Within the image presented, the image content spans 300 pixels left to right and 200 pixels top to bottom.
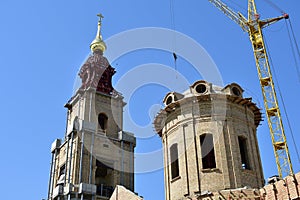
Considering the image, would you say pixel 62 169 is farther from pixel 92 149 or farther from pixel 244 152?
pixel 244 152

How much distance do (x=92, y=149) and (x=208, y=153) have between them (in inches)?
713

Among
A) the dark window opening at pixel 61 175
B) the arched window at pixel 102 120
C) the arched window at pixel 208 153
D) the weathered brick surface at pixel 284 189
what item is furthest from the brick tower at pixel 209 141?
the arched window at pixel 102 120

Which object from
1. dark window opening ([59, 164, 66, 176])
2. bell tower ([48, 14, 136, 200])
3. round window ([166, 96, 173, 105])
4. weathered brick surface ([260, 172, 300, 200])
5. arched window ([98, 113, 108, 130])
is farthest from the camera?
arched window ([98, 113, 108, 130])

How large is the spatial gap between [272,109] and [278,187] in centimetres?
1721

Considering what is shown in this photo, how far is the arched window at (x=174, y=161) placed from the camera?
22005 millimetres

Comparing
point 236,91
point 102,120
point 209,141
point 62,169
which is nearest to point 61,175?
point 62,169

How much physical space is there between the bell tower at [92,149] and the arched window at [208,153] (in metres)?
16.3

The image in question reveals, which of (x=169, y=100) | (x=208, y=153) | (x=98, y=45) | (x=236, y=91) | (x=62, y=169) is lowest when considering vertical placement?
A: (x=208, y=153)

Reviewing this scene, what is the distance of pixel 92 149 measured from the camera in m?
37.6

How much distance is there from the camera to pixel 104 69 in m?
47.0

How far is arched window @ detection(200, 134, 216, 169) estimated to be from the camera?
21156mm

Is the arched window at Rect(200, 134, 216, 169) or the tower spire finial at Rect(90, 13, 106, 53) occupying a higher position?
the tower spire finial at Rect(90, 13, 106, 53)

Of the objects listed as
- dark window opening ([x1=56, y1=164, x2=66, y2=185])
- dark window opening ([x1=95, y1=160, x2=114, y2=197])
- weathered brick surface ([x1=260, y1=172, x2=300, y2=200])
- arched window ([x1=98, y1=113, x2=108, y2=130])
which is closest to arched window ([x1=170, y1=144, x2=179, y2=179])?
weathered brick surface ([x1=260, y1=172, x2=300, y2=200])

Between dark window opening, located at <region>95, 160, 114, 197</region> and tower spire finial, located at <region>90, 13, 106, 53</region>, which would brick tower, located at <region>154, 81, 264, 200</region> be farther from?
tower spire finial, located at <region>90, 13, 106, 53</region>
